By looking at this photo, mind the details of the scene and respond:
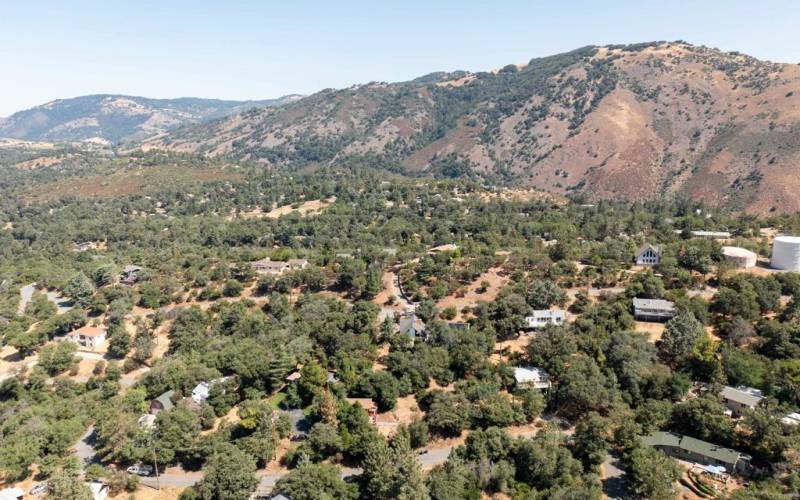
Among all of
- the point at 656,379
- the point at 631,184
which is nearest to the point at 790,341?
the point at 656,379

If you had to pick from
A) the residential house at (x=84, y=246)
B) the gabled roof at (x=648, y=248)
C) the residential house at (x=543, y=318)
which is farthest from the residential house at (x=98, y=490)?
the residential house at (x=84, y=246)

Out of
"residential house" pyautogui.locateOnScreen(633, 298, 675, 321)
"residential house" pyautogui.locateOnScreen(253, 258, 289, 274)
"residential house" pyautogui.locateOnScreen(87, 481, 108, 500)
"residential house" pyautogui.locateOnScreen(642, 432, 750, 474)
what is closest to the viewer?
"residential house" pyautogui.locateOnScreen(87, 481, 108, 500)

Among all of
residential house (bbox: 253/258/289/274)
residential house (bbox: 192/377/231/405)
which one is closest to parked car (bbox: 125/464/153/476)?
residential house (bbox: 192/377/231/405)

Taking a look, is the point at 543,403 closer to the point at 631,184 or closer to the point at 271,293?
the point at 271,293

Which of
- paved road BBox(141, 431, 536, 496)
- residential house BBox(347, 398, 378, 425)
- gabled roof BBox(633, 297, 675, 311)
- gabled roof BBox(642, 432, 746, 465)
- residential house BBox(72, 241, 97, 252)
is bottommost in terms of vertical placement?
paved road BBox(141, 431, 536, 496)

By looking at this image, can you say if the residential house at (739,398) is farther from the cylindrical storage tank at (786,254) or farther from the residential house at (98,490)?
the residential house at (98,490)

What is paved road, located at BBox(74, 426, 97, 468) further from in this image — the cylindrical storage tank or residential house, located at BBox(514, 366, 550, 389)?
the cylindrical storage tank
